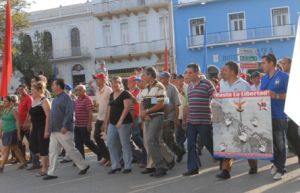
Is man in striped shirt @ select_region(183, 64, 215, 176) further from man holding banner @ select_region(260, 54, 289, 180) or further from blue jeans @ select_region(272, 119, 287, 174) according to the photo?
blue jeans @ select_region(272, 119, 287, 174)

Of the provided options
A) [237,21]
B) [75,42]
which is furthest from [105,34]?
[237,21]

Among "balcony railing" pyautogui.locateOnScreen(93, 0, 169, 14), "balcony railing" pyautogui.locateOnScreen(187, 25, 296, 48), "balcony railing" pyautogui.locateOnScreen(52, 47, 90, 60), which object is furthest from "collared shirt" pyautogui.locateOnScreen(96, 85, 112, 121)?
"balcony railing" pyautogui.locateOnScreen(52, 47, 90, 60)

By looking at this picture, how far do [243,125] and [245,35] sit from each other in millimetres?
27451

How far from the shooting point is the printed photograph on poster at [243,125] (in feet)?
25.1

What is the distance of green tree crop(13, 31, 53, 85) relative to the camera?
41.4 meters

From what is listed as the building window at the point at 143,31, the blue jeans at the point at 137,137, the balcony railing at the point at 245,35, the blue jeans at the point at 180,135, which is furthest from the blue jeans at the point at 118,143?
the building window at the point at 143,31

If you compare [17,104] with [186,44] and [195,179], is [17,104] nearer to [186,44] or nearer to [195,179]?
[195,179]

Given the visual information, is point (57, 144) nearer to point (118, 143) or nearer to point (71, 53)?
point (118, 143)

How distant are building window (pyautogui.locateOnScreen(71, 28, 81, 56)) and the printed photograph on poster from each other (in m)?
37.2

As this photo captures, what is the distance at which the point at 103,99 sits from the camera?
33.8 ft

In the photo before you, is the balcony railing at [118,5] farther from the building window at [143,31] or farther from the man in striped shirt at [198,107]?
the man in striped shirt at [198,107]

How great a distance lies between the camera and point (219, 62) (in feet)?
116

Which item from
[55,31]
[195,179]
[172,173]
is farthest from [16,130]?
[55,31]

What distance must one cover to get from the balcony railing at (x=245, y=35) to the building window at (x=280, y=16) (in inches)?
17.7
